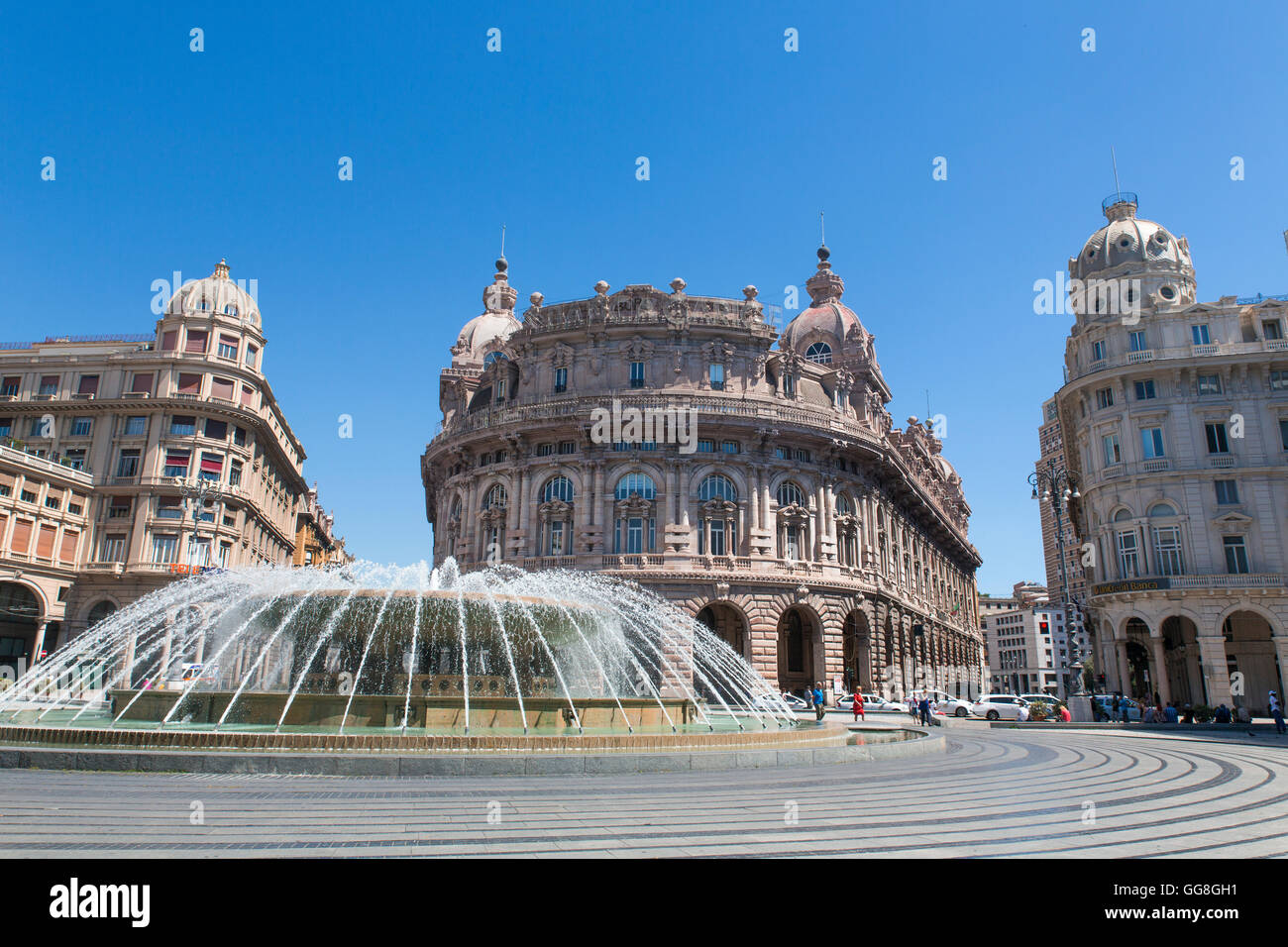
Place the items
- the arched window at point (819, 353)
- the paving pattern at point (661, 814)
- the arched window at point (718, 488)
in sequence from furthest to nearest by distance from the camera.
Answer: the arched window at point (819, 353), the arched window at point (718, 488), the paving pattern at point (661, 814)

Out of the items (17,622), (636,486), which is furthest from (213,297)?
(636,486)

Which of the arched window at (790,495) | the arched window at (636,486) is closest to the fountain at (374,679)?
the arched window at (636,486)

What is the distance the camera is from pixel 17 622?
43.4m

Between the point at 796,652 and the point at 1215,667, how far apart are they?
711 inches

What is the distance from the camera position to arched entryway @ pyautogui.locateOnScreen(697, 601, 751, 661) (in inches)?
1519

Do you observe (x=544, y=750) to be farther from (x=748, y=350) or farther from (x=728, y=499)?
(x=748, y=350)

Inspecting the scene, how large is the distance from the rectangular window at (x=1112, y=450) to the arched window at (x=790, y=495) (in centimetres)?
1444

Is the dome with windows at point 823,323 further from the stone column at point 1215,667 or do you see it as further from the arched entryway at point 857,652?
the stone column at point 1215,667

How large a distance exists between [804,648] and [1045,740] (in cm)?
1951

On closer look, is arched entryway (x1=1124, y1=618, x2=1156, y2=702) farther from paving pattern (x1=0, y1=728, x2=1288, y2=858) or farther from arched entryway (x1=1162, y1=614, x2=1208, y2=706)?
paving pattern (x1=0, y1=728, x2=1288, y2=858)

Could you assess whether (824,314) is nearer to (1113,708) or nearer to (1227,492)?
(1227,492)

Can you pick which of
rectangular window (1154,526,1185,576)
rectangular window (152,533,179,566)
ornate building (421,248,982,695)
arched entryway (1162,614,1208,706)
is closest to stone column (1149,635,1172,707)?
arched entryway (1162,614,1208,706)

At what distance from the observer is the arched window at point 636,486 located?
1535 inches
